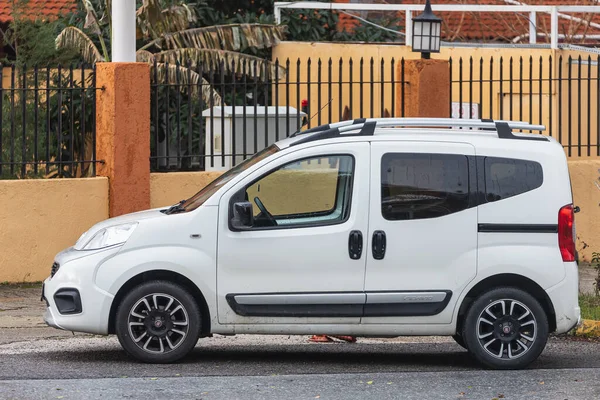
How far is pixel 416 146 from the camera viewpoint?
27.1 feet

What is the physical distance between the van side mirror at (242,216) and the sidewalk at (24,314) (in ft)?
8.00

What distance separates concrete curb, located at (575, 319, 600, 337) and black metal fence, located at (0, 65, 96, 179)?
5.64m

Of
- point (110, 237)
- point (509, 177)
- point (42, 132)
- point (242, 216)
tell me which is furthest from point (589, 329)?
point (42, 132)

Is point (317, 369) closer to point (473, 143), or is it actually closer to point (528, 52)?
point (473, 143)

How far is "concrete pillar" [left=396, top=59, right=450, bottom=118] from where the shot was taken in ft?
44.4

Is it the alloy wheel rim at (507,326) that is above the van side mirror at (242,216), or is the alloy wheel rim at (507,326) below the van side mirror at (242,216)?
below

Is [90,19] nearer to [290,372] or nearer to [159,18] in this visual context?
[159,18]

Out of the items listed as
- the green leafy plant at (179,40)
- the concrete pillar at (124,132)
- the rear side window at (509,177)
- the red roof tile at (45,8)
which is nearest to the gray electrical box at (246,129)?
the concrete pillar at (124,132)

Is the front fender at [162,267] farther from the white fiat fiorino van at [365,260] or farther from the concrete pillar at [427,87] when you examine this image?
the concrete pillar at [427,87]

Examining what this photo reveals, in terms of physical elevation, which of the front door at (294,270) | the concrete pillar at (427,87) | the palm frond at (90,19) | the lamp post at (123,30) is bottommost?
the front door at (294,270)

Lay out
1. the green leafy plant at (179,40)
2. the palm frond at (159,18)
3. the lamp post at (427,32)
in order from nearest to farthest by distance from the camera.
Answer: the lamp post at (427,32), the palm frond at (159,18), the green leafy plant at (179,40)

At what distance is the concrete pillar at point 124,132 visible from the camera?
12352 mm

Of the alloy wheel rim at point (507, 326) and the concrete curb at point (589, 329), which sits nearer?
the alloy wheel rim at point (507, 326)

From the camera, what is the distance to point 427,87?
44.5 ft
